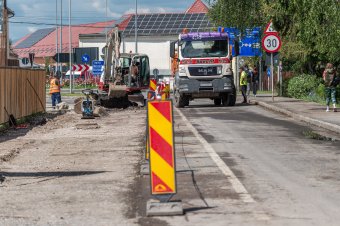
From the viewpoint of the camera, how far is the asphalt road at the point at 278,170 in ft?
28.4

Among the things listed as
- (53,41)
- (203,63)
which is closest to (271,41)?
(203,63)

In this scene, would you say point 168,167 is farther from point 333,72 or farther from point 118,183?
point 333,72

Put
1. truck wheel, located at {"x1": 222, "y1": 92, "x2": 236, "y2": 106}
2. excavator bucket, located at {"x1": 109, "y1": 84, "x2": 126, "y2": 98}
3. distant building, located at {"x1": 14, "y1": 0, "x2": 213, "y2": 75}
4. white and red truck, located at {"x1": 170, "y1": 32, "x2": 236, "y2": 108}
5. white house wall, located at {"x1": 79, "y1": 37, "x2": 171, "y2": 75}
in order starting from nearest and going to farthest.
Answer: white and red truck, located at {"x1": 170, "y1": 32, "x2": 236, "y2": 108} < truck wheel, located at {"x1": 222, "y1": 92, "x2": 236, "y2": 106} < excavator bucket, located at {"x1": 109, "y1": 84, "x2": 126, "y2": 98} < distant building, located at {"x1": 14, "y1": 0, "x2": 213, "y2": 75} < white house wall, located at {"x1": 79, "y1": 37, "x2": 171, "y2": 75}

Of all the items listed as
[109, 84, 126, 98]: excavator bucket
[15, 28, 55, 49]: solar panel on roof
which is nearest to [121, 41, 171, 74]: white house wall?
[15, 28, 55, 49]: solar panel on roof

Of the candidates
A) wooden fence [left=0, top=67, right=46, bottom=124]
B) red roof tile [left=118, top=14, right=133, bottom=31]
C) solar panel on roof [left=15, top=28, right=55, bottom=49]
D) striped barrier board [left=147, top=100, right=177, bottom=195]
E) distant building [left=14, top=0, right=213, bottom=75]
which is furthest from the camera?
solar panel on roof [left=15, top=28, right=55, bottom=49]

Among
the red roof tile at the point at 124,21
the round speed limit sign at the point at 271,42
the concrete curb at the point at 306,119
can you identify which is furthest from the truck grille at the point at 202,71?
the red roof tile at the point at 124,21

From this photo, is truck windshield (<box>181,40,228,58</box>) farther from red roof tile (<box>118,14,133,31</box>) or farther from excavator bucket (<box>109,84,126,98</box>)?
red roof tile (<box>118,14,133,31</box>)

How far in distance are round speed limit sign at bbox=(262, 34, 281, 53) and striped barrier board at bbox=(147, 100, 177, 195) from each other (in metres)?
24.0

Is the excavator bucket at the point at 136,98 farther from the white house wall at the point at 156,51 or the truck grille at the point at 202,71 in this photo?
the white house wall at the point at 156,51

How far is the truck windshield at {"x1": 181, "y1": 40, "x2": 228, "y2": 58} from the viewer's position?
109ft

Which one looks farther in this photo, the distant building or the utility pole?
Result: the distant building

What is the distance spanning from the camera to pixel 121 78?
125ft

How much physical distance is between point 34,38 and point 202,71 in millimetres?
111445

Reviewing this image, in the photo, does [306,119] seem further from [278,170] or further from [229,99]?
[278,170]
